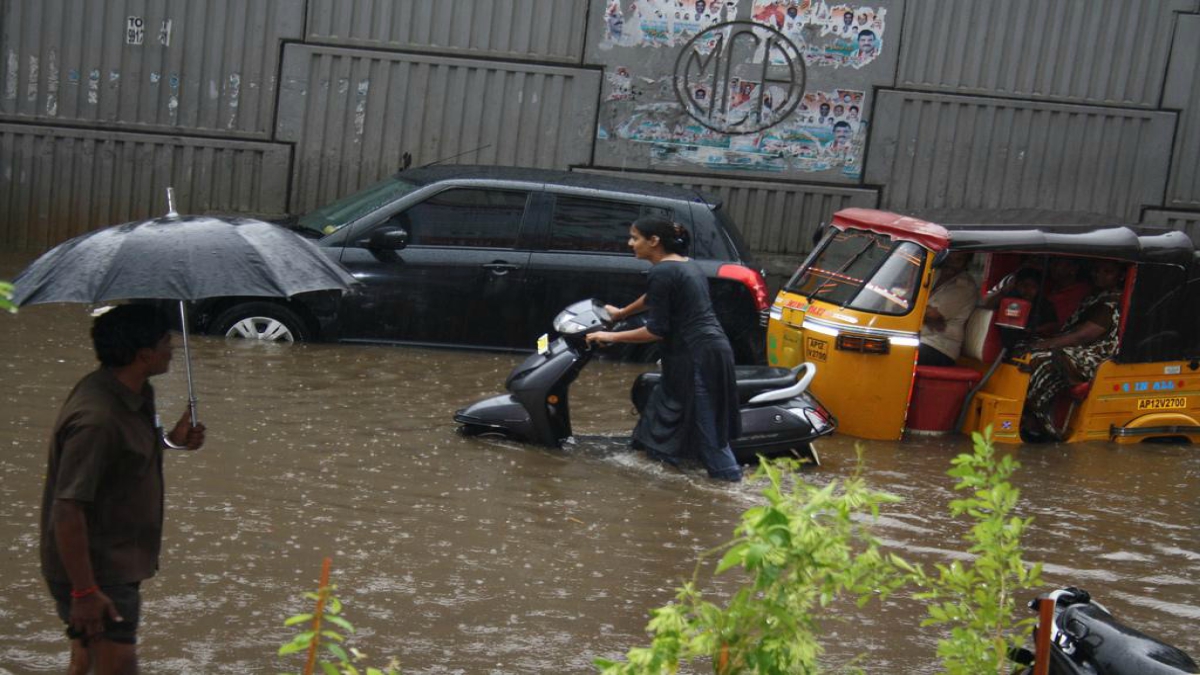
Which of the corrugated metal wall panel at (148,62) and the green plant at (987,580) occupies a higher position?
the corrugated metal wall panel at (148,62)

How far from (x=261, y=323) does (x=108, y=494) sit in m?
6.49

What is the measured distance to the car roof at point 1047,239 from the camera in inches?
366

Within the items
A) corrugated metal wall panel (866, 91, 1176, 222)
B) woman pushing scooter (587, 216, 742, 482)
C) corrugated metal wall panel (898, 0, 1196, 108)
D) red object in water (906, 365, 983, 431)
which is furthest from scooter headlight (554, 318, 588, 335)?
corrugated metal wall panel (898, 0, 1196, 108)

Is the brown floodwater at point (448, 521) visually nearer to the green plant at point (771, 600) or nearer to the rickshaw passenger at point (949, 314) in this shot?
the rickshaw passenger at point (949, 314)

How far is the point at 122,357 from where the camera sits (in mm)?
4203

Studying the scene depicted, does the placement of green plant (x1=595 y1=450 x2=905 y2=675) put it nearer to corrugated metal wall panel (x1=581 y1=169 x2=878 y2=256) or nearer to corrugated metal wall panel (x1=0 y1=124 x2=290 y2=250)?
corrugated metal wall panel (x1=581 y1=169 x2=878 y2=256)

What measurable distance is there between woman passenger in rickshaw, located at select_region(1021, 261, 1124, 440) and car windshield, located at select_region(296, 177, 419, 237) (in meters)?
4.85

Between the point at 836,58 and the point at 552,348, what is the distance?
718cm

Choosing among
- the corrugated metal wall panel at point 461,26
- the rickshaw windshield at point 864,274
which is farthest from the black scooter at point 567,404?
the corrugated metal wall panel at point 461,26

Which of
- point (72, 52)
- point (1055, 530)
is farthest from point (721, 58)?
point (1055, 530)

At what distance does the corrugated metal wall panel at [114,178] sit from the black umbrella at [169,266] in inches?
377

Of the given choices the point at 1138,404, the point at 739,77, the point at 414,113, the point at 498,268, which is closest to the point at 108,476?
the point at 498,268

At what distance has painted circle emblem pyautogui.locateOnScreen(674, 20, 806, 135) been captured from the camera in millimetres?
14367

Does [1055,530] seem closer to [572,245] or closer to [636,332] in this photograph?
[636,332]
